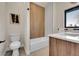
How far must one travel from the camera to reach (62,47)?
159 centimetres

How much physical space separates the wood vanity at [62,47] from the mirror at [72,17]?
12.8 inches

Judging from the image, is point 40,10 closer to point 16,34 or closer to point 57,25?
point 57,25

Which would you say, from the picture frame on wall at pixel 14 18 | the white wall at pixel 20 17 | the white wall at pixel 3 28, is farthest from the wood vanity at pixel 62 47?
the white wall at pixel 3 28

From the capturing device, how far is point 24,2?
6.23 feet

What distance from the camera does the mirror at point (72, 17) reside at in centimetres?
166

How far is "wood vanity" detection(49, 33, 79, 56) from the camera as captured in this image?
1.37 m

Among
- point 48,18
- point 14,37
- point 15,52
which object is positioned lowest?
point 15,52

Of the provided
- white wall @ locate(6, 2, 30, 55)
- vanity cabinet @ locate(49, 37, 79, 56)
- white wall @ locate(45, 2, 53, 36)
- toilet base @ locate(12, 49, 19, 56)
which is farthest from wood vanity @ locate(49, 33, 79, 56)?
toilet base @ locate(12, 49, 19, 56)

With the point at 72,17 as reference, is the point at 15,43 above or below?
below

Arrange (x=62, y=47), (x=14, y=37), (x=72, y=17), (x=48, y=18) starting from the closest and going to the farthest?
(x=62, y=47), (x=72, y=17), (x=48, y=18), (x=14, y=37)

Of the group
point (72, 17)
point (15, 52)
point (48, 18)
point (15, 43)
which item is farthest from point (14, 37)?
point (72, 17)

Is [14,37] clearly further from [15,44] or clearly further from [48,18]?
[48,18]

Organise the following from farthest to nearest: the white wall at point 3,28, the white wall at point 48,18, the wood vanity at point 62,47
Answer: the white wall at point 3,28 → the white wall at point 48,18 → the wood vanity at point 62,47

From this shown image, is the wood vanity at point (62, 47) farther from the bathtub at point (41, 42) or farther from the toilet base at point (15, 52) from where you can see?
the toilet base at point (15, 52)
